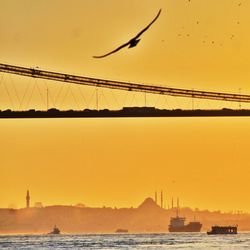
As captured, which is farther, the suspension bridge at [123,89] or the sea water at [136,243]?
the sea water at [136,243]

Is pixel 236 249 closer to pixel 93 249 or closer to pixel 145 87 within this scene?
Result: pixel 93 249

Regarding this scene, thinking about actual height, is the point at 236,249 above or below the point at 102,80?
below

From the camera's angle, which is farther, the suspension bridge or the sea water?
the sea water

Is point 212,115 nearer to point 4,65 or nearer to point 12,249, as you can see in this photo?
point 4,65

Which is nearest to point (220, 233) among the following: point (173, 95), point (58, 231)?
point (58, 231)

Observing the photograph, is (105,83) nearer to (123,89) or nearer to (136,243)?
(123,89)

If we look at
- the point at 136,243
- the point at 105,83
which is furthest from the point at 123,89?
the point at 136,243

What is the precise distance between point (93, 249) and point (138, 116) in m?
26.1

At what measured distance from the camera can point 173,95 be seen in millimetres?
69812

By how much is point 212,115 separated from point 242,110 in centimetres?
151

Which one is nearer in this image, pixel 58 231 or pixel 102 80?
pixel 102 80

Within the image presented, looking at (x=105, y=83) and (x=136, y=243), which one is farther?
(x=136, y=243)

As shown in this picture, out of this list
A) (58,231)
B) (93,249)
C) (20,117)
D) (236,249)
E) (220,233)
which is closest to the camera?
(20,117)

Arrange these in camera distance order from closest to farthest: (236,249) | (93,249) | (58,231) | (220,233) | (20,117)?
(20,117) → (236,249) → (93,249) → (220,233) → (58,231)
